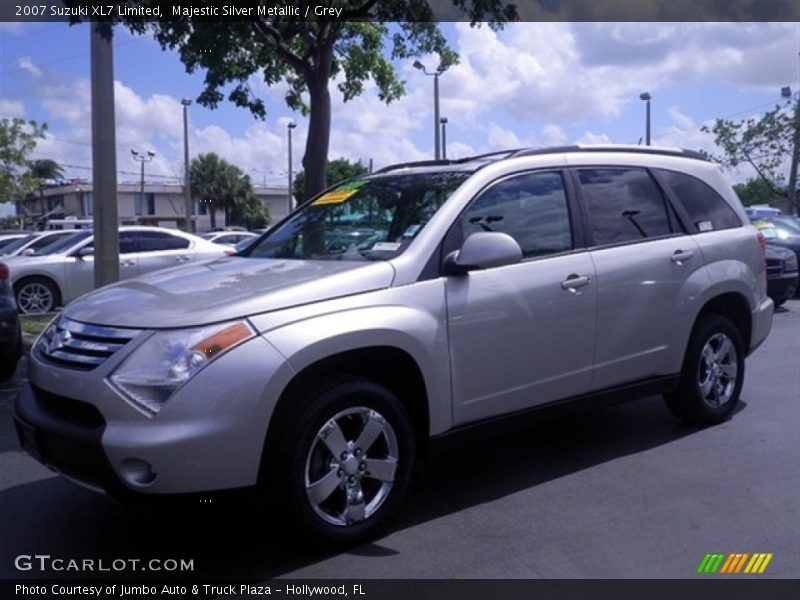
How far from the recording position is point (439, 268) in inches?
175

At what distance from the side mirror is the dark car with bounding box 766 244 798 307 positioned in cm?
906

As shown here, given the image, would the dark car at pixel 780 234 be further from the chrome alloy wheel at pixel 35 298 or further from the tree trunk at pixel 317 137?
the chrome alloy wheel at pixel 35 298

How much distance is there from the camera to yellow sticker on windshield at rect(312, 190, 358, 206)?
5.39 m

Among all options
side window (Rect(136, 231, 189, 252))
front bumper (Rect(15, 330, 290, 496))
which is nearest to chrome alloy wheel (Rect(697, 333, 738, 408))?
front bumper (Rect(15, 330, 290, 496))

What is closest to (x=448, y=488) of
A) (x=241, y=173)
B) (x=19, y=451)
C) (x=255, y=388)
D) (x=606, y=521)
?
(x=606, y=521)

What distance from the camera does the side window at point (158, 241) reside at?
13789 mm

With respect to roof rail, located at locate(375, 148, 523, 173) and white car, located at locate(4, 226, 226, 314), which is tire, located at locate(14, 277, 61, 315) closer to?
white car, located at locate(4, 226, 226, 314)

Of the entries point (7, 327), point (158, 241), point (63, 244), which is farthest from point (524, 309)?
point (63, 244)

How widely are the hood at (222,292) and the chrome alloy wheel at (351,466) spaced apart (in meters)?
0.59

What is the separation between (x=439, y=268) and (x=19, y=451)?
3.23m

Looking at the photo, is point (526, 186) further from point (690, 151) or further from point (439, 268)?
point (690, 151)

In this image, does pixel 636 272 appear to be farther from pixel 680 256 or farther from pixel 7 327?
pixel 7 327

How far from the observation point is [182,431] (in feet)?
11.5

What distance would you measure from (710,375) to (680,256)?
3.14 feet
